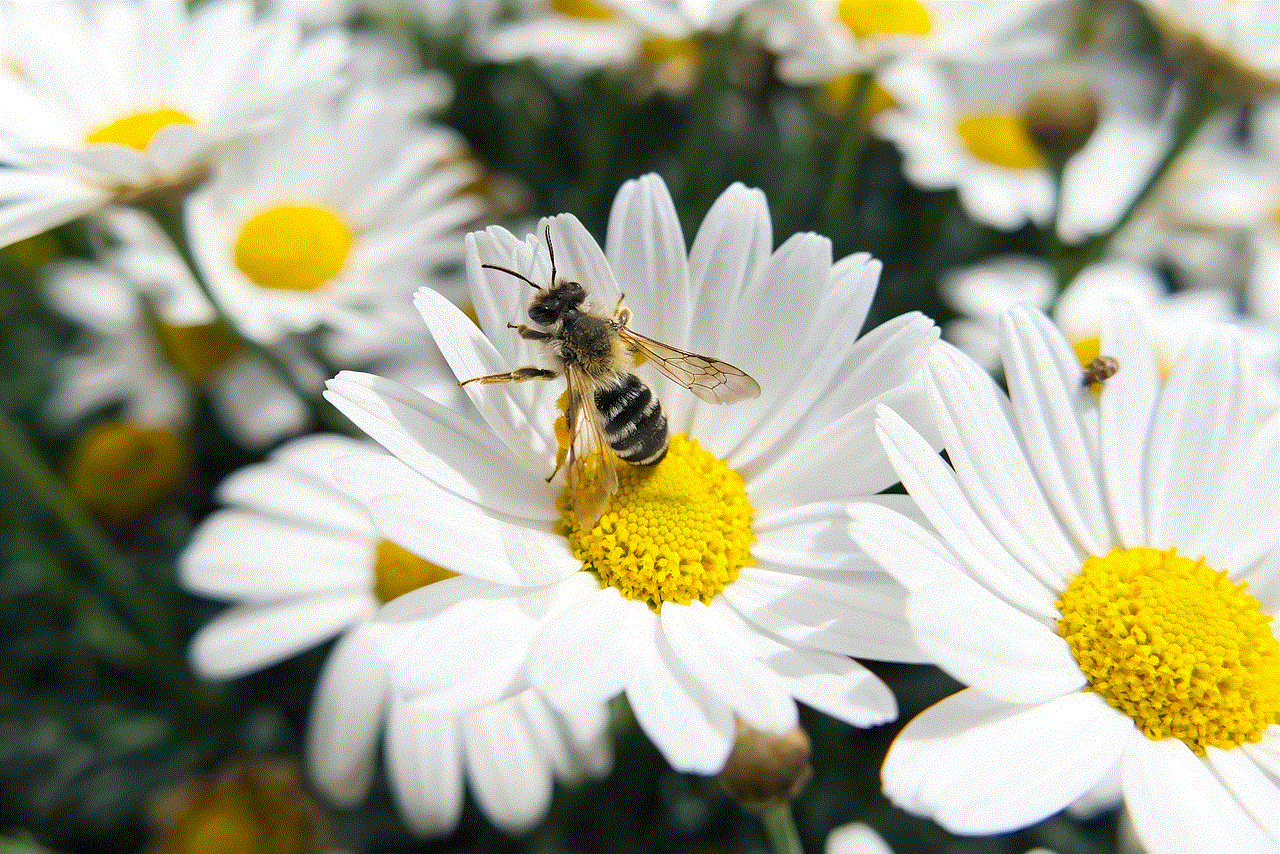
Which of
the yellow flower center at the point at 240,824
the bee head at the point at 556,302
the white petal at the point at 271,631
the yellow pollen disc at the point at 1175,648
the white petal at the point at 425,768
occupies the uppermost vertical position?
the bee head at the point at 556,302


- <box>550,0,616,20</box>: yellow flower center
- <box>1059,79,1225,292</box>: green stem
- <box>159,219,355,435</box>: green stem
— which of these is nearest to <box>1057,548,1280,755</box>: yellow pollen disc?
<box>1059,79,1225,292</box>: green stem

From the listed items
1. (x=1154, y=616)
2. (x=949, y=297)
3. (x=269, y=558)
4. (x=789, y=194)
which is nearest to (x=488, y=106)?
(x=789, y=194)

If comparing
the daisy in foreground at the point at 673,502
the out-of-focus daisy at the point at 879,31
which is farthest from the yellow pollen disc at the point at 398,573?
the out-of-focus daisy at the point at 879,31

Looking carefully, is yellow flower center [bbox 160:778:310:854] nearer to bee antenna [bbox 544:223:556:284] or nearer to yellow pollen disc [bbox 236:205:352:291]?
yellow pollen disc [bbox 236:205:352:291]

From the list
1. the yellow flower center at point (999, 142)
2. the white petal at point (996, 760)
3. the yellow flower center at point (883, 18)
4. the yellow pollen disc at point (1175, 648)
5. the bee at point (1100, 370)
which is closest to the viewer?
the white petal at point (996, 760)

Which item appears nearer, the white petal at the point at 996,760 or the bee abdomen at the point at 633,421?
the white petal at the point at 996,760

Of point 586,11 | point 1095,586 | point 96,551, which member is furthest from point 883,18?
point 96,551

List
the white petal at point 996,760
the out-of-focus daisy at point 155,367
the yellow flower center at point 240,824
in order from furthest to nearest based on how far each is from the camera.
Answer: the out-of-focus daisy at point 155,367 < the yellow flower center at point 240,824 < the white petal at point 996,760

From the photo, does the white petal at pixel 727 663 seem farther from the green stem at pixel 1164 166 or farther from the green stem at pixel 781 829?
the green stem at pixel 1164 166
